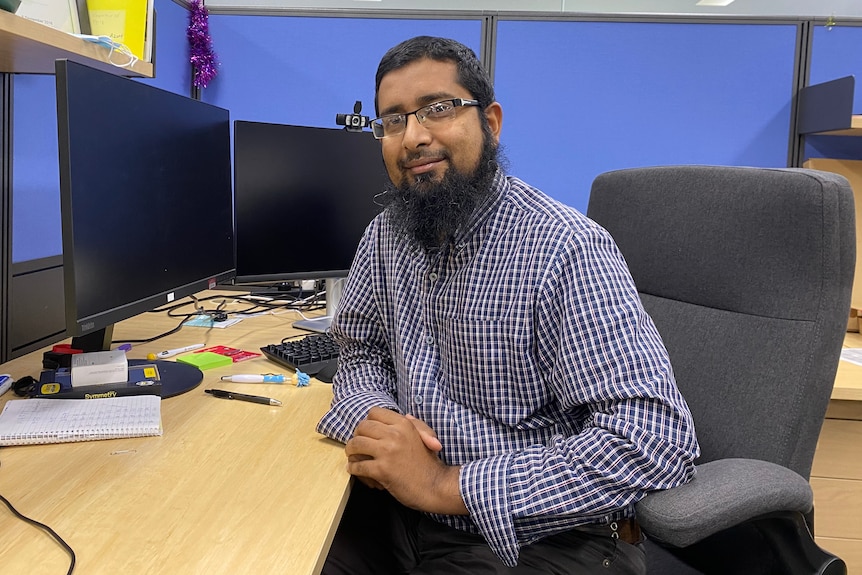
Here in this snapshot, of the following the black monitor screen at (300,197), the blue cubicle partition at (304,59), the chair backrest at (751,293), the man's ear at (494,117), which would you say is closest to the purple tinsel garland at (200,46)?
the blue cubicle partition at (304,59)

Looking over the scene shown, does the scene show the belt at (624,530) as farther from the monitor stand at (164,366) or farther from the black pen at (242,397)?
the monitor stand at (164,366)

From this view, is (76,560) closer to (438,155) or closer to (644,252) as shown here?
(438,155)

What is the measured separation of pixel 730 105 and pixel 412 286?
1515 mm

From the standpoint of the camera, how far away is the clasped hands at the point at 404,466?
2.76 ft

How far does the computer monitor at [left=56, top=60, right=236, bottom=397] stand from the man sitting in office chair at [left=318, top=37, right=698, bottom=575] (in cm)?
29

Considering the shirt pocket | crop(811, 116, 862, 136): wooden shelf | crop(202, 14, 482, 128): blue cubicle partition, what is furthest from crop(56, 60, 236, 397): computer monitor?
crop(811, 116, 862, 136): wooden shelf

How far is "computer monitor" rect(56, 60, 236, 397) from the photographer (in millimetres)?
843

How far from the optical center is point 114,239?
36.5 inches

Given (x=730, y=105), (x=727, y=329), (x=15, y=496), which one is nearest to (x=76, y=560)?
(x=15, y=496)

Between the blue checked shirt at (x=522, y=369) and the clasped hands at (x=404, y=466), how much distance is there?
0.10 ft

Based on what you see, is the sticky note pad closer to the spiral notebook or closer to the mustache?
the spiral notebook

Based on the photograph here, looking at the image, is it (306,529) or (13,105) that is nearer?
(306,529)

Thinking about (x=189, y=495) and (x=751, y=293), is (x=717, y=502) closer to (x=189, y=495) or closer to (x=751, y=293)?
(x=751, y=293)

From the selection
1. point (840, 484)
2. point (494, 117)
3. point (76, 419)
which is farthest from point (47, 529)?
point (840, 484)
